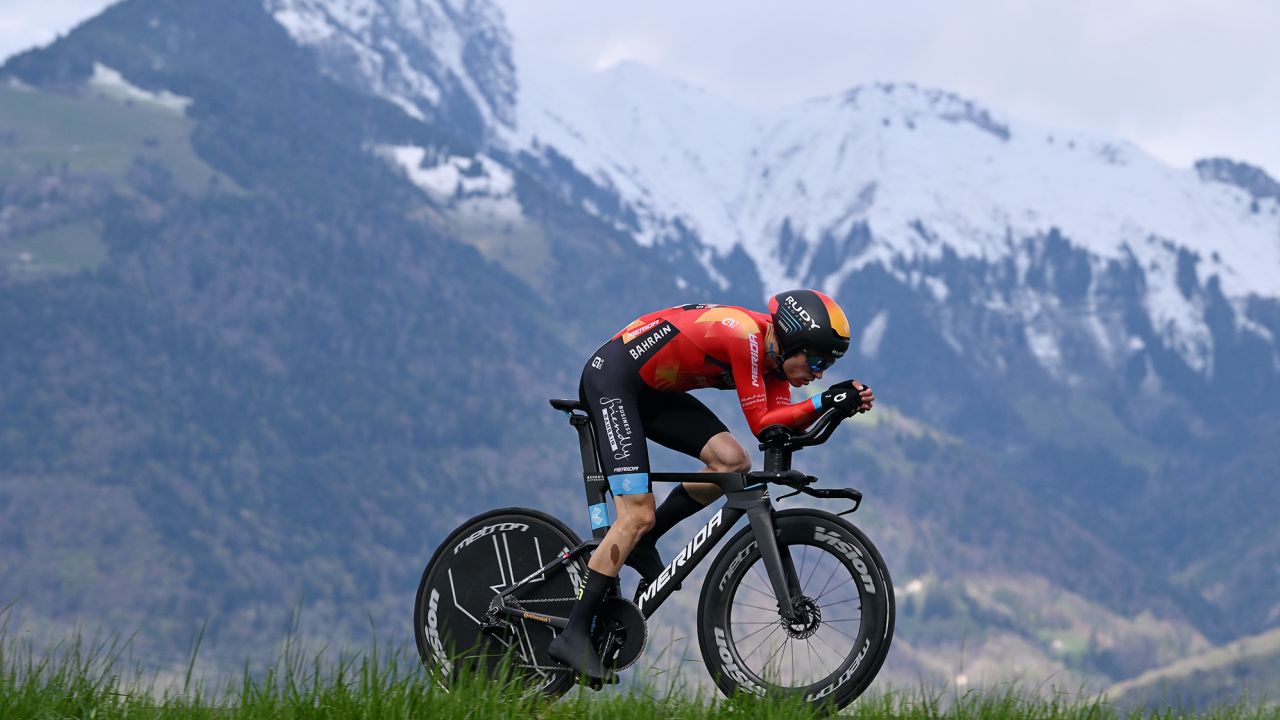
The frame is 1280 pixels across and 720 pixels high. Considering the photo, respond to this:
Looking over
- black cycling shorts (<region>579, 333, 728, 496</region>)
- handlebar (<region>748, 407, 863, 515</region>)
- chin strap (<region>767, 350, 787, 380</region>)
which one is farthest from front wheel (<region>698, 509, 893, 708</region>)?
chin strap (<region>767, 350, 787, 380</region>)

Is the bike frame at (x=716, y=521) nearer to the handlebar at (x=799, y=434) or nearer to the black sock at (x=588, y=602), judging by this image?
the handlebar at (x=799, y=434)

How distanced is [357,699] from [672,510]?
8.69 feet

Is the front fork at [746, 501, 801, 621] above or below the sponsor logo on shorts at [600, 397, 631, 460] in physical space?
below

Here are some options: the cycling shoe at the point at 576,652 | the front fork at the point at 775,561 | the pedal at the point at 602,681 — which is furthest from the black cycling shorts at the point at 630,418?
the pedal at the point at 602,681

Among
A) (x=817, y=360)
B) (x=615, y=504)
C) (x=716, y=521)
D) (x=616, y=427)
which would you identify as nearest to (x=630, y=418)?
(x=616, y=427)

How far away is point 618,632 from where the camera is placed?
8.03m

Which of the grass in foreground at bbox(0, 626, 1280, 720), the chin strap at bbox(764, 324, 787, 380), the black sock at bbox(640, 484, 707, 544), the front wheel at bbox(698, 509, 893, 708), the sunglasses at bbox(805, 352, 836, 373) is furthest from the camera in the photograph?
the black sock at bbox(640, 484, 707, 544)

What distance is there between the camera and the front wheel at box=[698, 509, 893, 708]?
713 centimetres

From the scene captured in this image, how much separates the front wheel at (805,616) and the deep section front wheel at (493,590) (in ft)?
3.60

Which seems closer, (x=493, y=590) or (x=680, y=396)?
(x=680, y=396)

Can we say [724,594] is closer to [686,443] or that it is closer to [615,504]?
[615,504]

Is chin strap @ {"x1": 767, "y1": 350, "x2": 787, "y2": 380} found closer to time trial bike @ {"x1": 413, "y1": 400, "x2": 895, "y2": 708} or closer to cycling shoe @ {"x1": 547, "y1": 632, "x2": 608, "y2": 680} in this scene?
time trial bike @ {"x1": 413, "y1": 400, "x2": 895, "y2": 708}

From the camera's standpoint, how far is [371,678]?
6.12m

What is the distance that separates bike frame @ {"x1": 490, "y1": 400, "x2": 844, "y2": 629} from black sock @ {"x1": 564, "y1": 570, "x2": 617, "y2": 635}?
0.84ft
